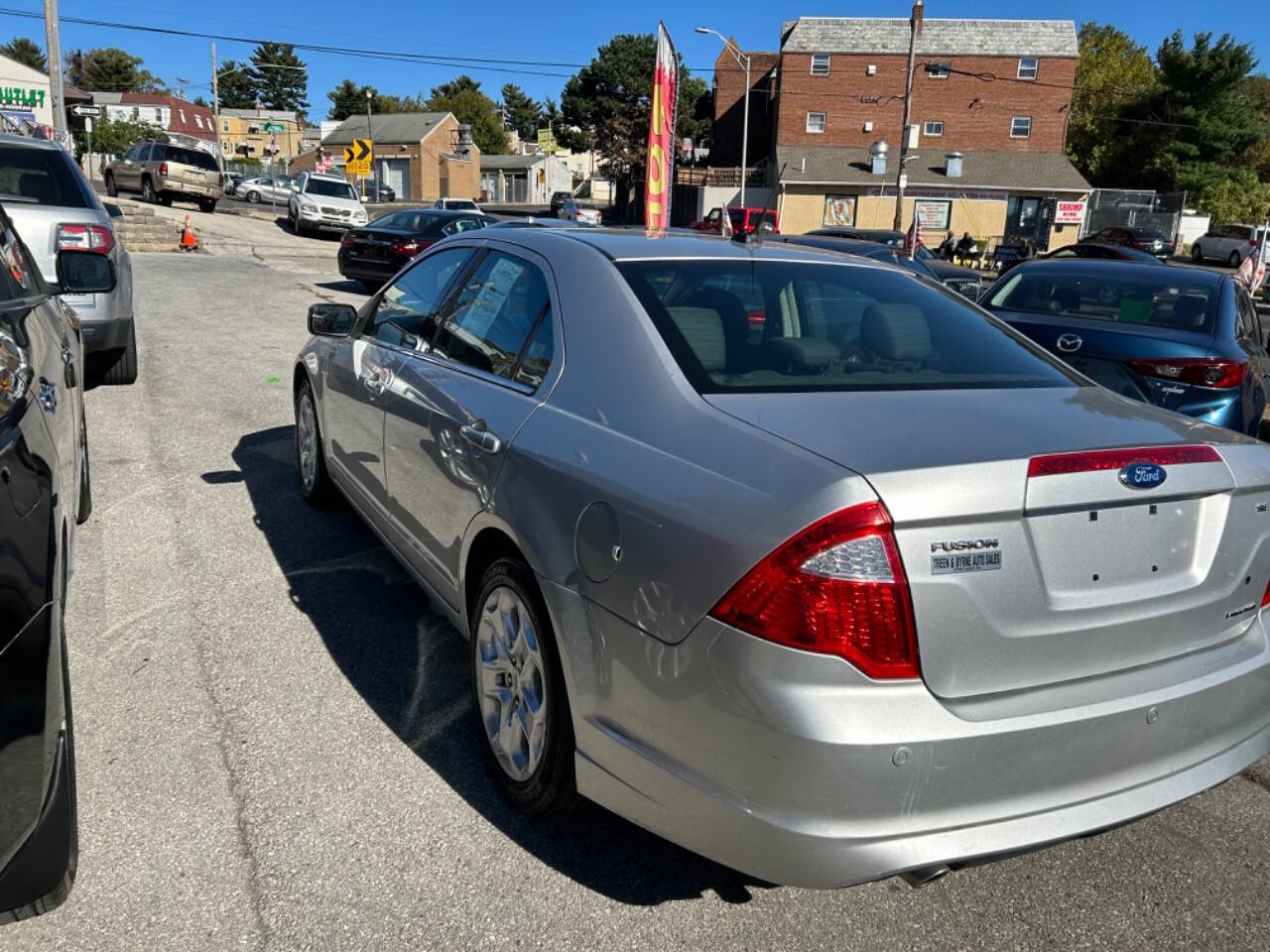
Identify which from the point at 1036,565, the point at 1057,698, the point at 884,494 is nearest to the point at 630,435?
the point at 884,494

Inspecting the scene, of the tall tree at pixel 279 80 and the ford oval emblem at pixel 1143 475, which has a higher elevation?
the tall tree at pixel 279 80

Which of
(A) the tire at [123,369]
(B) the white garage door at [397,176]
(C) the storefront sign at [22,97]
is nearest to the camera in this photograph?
(A) the tire at [123,369]

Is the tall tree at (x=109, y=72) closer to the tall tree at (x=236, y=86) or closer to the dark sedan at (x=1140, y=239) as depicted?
the tall tree at (x=236, y=86)

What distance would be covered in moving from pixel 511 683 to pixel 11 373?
4.84 ft

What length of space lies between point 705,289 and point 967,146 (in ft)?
172

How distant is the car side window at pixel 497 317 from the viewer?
10.4 feet

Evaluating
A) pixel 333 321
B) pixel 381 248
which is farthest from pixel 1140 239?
pixel 333 321

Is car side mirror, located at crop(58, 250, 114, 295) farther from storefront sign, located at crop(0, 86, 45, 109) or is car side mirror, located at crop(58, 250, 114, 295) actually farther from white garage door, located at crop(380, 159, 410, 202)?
white garage door, located at crop(380, 159, 410, 202)

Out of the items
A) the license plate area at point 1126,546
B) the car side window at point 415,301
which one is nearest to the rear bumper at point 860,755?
the license plate area at point 1126,546

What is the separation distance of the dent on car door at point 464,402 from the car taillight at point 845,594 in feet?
3.71

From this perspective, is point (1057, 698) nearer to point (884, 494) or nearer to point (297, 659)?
point (884, 494)

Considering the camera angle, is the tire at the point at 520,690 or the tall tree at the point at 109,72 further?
the tall tree at the point at 109,72

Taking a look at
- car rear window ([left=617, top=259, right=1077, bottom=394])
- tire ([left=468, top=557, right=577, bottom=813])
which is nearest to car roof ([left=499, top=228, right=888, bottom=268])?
car rear window ([left=617, top=259, right=1077, bottom=394])

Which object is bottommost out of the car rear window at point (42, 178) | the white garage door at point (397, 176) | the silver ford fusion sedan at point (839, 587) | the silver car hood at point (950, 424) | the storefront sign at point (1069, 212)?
the silver ford fusion sedan at point (839, 587)
